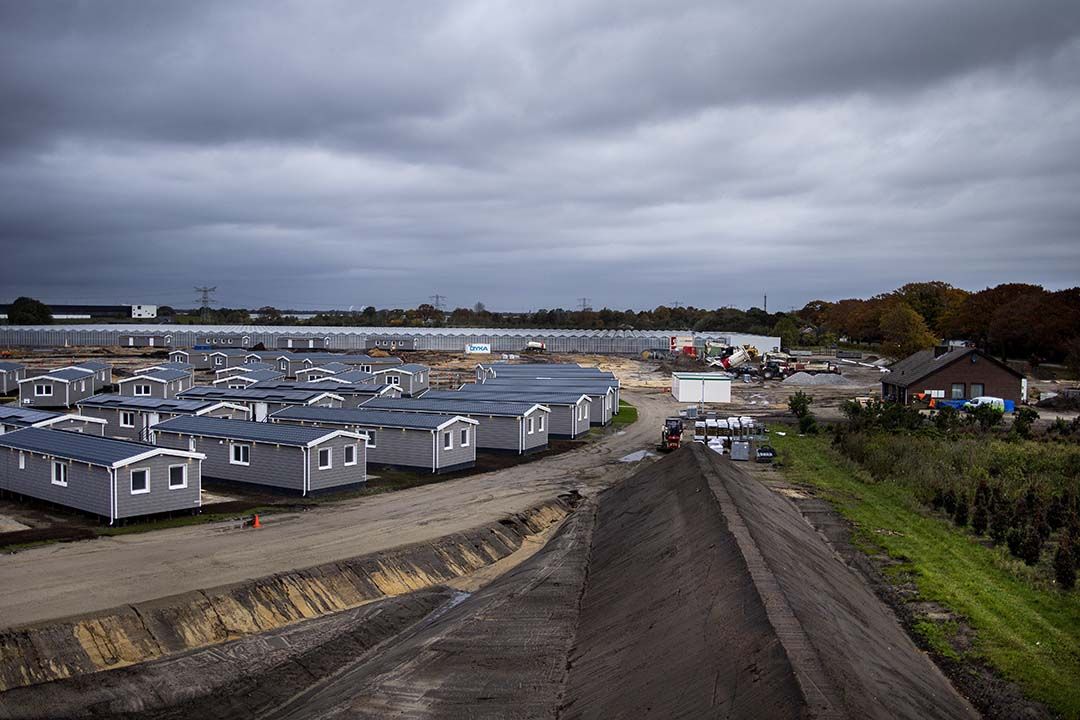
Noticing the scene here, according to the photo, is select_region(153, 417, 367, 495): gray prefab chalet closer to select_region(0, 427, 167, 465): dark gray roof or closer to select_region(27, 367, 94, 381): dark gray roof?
select_region(0, 427, 167, 465): dark gray roof

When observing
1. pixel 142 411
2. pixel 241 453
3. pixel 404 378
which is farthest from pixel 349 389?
pixel 241 453

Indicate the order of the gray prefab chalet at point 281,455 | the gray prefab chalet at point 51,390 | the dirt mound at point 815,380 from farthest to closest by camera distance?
the dirt mound at point 815,380, the gray prefab chalet at point 51,390, the gray prefab chalet at point 281,455

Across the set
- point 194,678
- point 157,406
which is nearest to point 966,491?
point 194,678

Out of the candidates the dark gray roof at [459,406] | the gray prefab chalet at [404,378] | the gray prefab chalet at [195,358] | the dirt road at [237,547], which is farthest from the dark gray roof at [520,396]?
the gray prefab chalet at [195,358]

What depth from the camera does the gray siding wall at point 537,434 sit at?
43719mm

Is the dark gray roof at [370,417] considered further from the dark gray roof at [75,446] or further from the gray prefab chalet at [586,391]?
the gray prefab chalet at [586,391]

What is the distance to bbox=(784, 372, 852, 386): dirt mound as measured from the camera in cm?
8388

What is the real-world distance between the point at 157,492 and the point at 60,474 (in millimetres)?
3919

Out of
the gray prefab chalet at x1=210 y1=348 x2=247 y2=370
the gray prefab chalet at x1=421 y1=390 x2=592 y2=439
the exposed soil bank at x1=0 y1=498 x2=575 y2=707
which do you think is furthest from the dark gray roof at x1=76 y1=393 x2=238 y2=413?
the gray prefab chalet at x1=210 y1=348 x2=247 y2=370

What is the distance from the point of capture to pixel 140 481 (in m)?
27.2

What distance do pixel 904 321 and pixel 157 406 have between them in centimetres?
7582

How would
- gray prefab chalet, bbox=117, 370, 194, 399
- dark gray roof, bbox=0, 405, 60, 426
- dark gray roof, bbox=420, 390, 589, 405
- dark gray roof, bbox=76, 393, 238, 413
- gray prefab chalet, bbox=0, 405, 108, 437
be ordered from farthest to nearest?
gray prefab chalet, bbox=117, 370, 194, 399 < dark gray roof, bbox=420, 390, 589, 405 < dark gray roof, bbox=76, 393, 238, 413 < gray prefab chalet, bbox=0, 405, 108, 437 < dark gray roof, bbox=0, 405, 60, 426

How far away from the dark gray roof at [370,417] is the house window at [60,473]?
1330 centimetres

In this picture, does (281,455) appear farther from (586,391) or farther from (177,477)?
(586,391)
